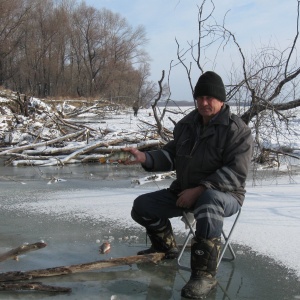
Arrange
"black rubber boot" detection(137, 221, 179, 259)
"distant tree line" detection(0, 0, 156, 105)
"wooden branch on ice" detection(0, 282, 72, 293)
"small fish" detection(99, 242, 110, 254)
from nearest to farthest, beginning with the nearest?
"wooden branch on ice" detection(0, 282, 72, 293), "black rubber boot" detection(137, 221, 179, 259), "small fish" detection(99, 242, 110, 254), "distant tree line" detection(0, 0, 156, 105)

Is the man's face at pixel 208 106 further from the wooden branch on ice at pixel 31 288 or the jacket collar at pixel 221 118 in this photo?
the wooden branch on ice at pixel 31 288

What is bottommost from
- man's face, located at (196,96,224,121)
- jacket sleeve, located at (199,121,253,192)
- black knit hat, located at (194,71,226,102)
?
jacket sleeve, located at (199,121,253,192)

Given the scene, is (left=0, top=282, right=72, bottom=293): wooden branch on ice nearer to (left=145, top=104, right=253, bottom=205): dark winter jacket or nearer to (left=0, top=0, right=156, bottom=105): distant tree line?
(left=145, top=104, right=253, bottom=205): dark winter jacket

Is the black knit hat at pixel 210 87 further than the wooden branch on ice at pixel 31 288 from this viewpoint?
Yes

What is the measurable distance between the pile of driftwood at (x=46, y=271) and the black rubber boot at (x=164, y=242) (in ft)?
0.20

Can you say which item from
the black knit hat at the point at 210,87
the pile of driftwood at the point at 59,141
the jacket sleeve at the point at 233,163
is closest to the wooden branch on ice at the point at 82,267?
the jacket sleeve at the point at 233,163

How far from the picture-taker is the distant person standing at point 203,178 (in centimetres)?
268

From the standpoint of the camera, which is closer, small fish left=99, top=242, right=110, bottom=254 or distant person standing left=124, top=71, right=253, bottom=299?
distant person standing left=124, top=71, right=253, bottom=299

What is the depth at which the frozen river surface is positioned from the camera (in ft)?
8.70

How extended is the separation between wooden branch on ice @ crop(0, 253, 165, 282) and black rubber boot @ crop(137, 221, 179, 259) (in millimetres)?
62

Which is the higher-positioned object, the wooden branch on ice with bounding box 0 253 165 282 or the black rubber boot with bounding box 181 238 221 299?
the black rubber boot with bounding box 181 238 221 299

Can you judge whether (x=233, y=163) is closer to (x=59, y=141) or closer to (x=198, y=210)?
(x=198, y=210)

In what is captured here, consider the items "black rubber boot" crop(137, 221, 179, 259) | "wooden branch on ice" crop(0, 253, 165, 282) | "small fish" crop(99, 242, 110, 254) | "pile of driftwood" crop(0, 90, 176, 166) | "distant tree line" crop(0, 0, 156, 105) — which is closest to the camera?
"wooden branch on ice" crop(0, 253, 165, 282)

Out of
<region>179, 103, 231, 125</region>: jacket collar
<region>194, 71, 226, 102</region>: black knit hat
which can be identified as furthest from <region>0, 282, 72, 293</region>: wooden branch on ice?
<region>194, 71, 226, 102</region>: black knit hat
